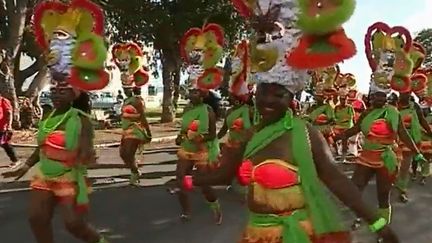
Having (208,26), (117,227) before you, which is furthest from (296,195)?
(208,26)

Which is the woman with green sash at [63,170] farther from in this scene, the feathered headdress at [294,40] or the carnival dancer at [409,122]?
the carnival dancer at [409,122]

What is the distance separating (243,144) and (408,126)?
7296mm

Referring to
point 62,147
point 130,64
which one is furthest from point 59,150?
point 130,64

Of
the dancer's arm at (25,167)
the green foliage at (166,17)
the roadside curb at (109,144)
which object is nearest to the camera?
the dancer's arm at (25,167)

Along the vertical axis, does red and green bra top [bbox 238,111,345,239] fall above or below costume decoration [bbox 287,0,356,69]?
below

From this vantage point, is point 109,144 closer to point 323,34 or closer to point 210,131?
point 210,131

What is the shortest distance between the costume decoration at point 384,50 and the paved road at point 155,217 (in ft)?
5.63

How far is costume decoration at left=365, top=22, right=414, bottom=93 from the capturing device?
27.0 feet

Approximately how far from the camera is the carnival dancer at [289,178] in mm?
3898

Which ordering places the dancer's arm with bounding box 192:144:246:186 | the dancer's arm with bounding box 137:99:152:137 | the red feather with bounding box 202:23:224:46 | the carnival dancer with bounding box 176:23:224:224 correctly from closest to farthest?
the dancer's arm with bounding box 192:144:246:186 < the carnival dancer with bounding box 176:23:224:224 < the red feather with bounding box 202:23:224:46 < the dancer's arm with bounding box 137:99:152:137

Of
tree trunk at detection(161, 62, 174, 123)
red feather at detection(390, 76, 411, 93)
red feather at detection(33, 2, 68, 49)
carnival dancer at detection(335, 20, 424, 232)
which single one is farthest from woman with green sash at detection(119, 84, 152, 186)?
tree trunk at detection(161, 62, 174, 123)

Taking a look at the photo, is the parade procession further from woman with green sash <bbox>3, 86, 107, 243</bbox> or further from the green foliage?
the green foliage

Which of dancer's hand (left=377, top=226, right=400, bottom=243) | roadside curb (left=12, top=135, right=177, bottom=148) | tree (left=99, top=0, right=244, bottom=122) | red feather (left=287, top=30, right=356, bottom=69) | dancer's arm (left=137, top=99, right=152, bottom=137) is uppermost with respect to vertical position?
tree (left=99, top=0, right=244, bottom=122)

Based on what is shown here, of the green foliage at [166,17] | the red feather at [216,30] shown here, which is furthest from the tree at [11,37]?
the red feather at [216,30]
